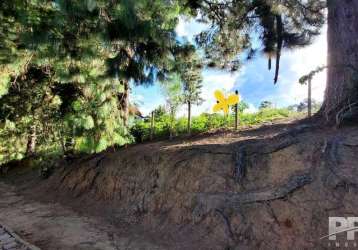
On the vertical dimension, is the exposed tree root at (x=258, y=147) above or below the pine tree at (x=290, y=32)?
below

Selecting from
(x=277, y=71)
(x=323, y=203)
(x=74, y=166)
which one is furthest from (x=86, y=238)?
(x=277, y=71)

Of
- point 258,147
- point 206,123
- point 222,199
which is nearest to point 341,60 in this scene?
point 258,147

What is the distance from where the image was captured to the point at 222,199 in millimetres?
4246

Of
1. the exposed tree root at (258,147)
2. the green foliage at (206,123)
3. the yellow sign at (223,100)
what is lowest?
the exposed tree root at (258,147)

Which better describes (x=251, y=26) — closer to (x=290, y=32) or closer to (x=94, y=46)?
(x=290, y=32)

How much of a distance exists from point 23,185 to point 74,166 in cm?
234

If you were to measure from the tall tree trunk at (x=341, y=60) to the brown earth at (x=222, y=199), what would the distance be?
0.49m

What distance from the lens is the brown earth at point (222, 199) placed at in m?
3.62

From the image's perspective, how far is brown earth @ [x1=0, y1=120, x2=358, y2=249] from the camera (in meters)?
3.62

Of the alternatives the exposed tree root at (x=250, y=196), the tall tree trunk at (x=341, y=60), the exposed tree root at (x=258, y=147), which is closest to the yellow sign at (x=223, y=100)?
the tall tree trunk at (x=341, y=60)

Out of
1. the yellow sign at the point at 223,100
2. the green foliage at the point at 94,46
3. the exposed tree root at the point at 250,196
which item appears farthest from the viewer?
the yellow sign at the point at 223,100

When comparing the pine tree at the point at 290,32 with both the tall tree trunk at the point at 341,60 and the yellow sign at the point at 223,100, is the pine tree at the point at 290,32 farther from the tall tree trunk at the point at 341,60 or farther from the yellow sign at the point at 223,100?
the yellow sign at the point at 223,100

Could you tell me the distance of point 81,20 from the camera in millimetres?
4422

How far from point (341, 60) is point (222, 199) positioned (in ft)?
9.47
